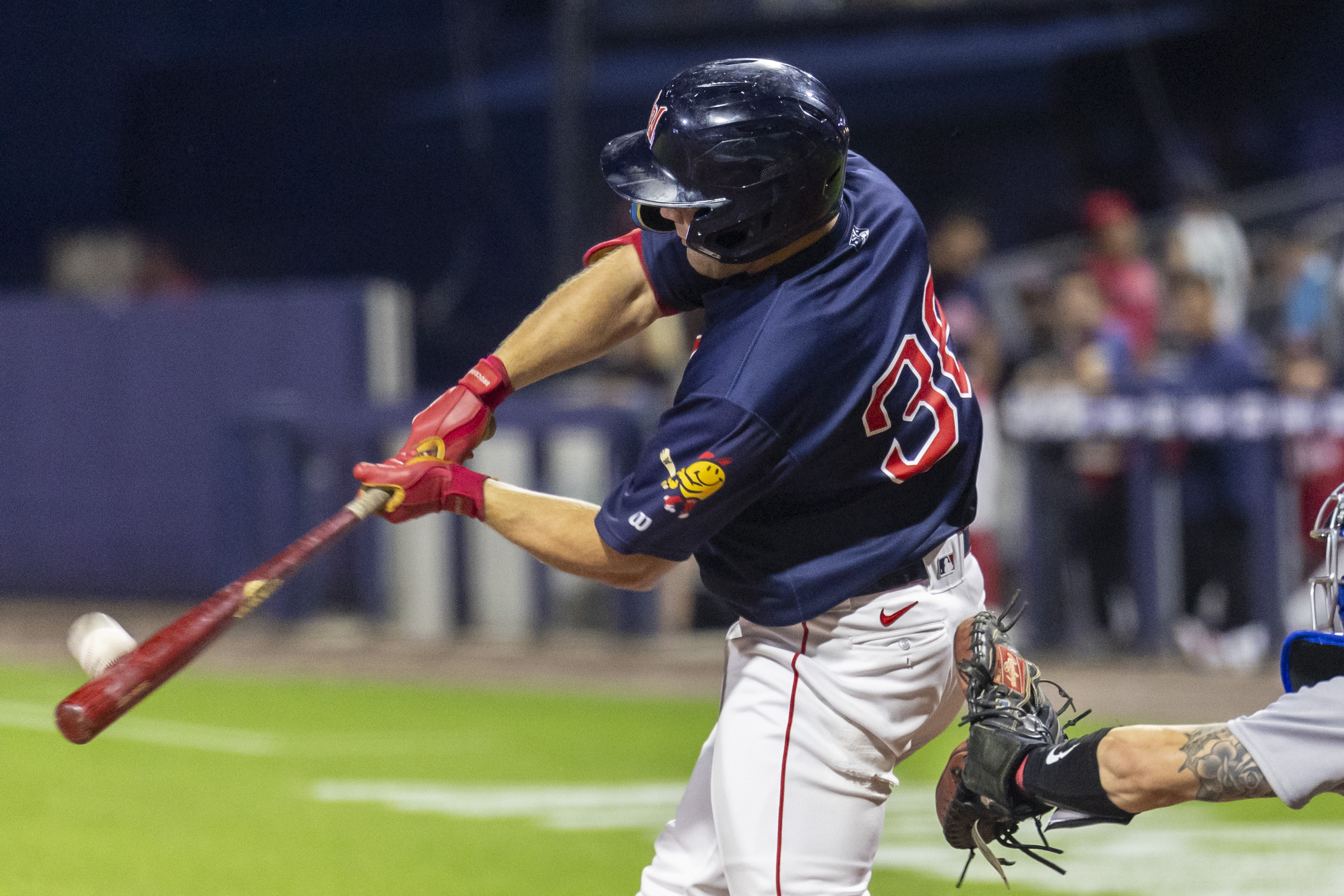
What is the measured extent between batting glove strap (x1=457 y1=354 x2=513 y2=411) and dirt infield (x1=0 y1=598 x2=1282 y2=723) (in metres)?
4.17

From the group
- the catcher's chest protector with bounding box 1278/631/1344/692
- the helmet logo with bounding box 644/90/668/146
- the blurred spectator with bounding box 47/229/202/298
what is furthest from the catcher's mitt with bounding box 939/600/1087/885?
the blurred spectator with bounding box 47/229/202/298

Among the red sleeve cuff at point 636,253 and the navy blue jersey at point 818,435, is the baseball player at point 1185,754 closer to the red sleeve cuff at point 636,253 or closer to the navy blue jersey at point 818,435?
the navy blue jersey at point 818,435

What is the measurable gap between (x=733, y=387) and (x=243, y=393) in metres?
8.23

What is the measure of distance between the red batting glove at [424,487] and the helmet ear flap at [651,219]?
0.56m

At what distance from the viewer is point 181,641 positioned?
111 inches

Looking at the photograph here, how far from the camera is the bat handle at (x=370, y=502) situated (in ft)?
9.73

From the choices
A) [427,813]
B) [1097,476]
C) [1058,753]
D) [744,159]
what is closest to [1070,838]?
[427,813]

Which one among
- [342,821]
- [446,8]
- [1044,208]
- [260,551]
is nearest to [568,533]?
[342,821]

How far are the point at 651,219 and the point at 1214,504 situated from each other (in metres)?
5.60

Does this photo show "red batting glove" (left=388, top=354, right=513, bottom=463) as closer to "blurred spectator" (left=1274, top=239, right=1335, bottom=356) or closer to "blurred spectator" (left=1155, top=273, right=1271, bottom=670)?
"blurred spectator" (left=1155, top=273, right=1271, bottom=670)

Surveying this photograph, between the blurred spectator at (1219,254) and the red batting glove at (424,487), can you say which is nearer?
the red batting glove at (424,487)

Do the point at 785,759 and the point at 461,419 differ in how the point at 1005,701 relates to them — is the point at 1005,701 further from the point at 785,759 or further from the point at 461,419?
the point at 461,419

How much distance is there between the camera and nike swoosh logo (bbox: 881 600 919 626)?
300cm

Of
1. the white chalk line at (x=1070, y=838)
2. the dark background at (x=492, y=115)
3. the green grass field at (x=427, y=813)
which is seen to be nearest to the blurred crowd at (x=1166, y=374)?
the green grass field at (x=427, y=813)
